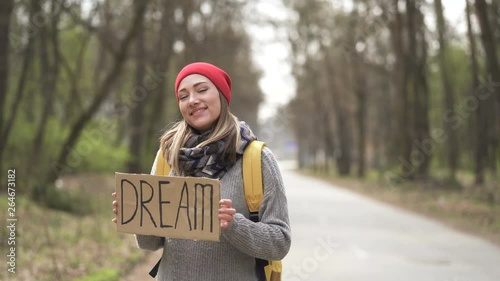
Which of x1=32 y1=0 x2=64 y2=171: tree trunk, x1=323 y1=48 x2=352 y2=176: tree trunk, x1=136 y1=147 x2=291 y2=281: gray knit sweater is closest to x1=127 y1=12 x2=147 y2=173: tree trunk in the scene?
x1=32 y1=0 x2=64 y2=171: tree trunk

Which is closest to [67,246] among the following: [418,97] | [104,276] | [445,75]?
[104,276]

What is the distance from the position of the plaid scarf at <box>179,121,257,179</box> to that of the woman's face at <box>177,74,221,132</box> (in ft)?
0.22

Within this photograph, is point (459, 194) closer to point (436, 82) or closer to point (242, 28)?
point (242, 28)

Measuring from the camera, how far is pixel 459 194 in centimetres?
2406

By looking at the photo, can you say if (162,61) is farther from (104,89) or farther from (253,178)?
(253,178)

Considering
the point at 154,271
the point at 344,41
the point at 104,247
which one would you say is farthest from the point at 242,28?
the point at 154,271

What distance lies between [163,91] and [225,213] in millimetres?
22305

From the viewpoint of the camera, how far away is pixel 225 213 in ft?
9.11

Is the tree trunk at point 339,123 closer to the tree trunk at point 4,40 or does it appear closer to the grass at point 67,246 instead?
the grass at point 67,246

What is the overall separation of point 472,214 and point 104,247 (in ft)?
32.0

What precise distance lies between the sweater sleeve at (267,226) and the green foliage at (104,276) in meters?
5.68

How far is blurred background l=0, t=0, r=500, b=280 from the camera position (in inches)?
560

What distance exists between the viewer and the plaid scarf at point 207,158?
2.92 metres

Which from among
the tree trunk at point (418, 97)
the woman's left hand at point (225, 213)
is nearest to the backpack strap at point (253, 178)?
the woman's left hand at point (225, 213)
